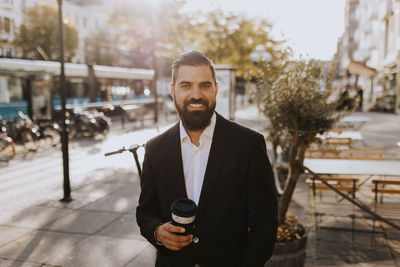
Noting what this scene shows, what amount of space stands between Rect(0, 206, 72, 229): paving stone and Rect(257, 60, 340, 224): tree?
11.8 ft

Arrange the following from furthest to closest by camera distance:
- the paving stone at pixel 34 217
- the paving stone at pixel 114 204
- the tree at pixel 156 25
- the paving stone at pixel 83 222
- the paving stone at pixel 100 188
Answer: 1. the tree at pixel 156 25
2. the paving stone at pixel 100 188
3. the paving stone at pixel 114 204
4. the paving stone at pixel 34 217
5. the paving stone at pixel 83 222

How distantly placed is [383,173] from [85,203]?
4.82 m

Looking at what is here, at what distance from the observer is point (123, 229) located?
5.23m

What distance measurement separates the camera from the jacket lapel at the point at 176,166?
6.33 ft

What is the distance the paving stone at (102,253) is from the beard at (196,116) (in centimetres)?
284

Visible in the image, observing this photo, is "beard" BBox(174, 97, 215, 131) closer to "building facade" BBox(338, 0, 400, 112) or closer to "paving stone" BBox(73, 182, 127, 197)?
"paving stone" BBox(73, 182, 127, 197)

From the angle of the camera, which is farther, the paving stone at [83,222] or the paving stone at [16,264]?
the paving stone at [83,222]

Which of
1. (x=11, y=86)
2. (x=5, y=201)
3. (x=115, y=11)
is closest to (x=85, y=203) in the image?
(x=5, y=201)

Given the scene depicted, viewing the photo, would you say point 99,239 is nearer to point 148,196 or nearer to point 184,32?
point 148,196

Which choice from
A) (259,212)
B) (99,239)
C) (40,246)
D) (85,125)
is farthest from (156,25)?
(259,212)

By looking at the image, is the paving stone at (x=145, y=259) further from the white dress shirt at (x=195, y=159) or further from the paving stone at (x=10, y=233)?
the white dress shirt at (x=195, y=159)

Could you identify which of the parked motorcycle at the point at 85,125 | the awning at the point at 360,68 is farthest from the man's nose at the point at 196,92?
the awning at the point at 360,68

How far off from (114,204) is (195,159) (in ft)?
15.7

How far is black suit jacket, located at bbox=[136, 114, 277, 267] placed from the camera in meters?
1.86
